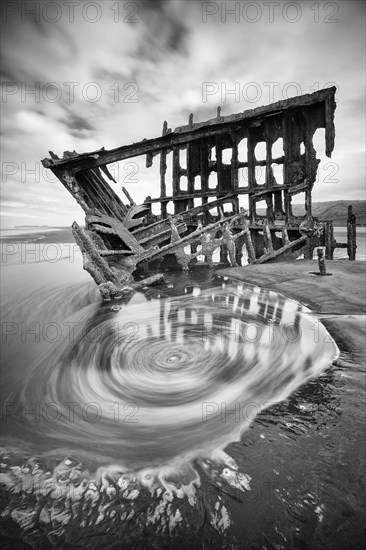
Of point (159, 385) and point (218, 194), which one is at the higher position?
point (218, 194)

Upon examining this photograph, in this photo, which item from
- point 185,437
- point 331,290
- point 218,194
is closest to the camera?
point 185,437

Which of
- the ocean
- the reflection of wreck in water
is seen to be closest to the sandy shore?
the ocean

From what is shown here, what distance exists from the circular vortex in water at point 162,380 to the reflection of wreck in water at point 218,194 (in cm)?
298

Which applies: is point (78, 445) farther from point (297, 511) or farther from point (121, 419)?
point (297, 511)

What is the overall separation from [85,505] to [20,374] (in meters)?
2.19

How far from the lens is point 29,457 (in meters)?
2.03

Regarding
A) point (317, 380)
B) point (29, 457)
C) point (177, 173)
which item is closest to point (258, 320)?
point (317, 380)

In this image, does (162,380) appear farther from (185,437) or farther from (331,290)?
(331,290)

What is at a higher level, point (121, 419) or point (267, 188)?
point (267, 188)

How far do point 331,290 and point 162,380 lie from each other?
12.6 ft

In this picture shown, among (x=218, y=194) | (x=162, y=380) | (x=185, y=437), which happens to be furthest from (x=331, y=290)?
(x=218, y=194)

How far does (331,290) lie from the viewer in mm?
5363

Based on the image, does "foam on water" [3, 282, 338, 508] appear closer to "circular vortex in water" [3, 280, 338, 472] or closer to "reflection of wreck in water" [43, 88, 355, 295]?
"circular vortex in water" [3, 280, 338, 472]

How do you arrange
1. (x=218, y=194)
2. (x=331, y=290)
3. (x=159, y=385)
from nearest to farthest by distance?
(x=159, y=385), (x=331, y=290), (x=218, y=194)
